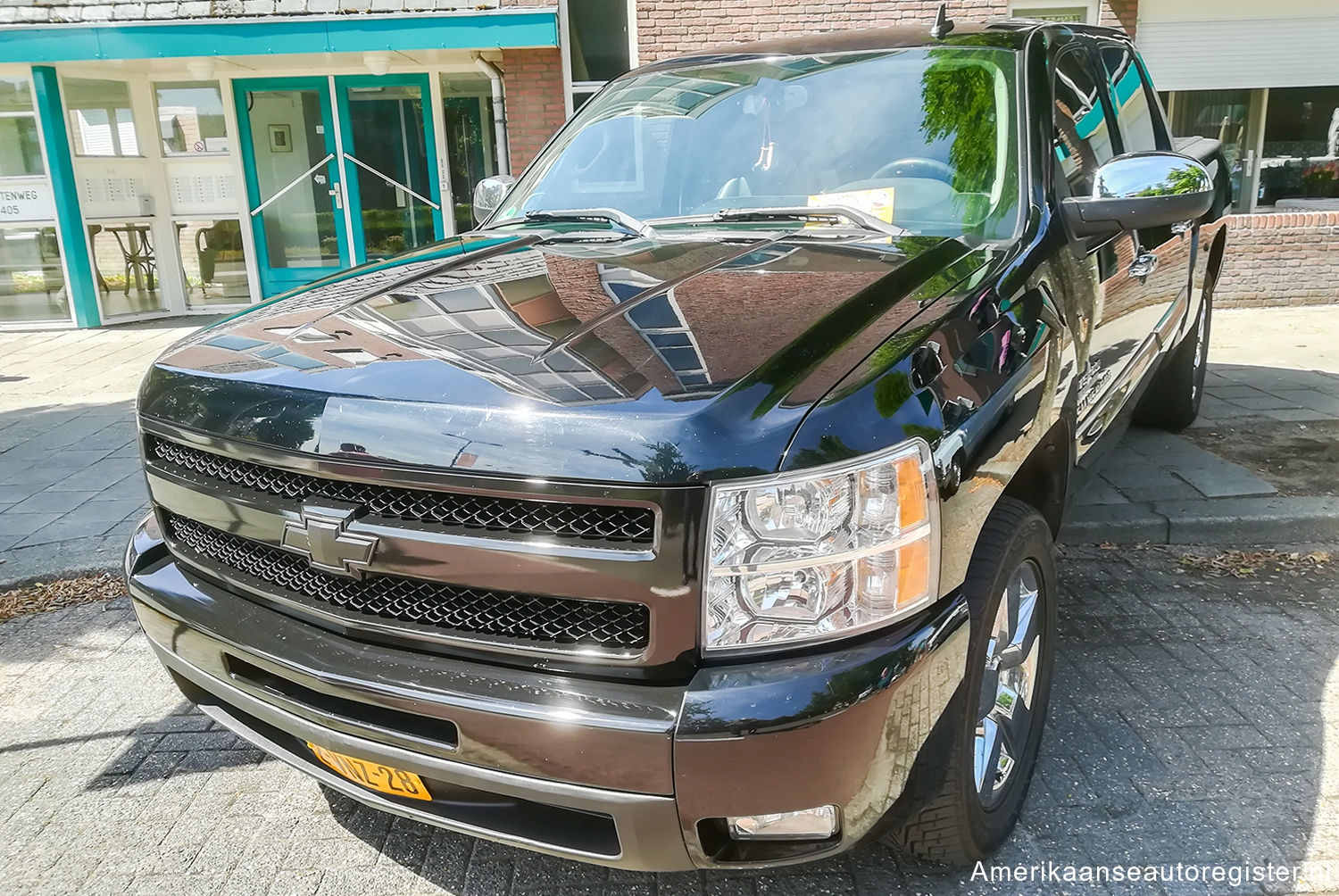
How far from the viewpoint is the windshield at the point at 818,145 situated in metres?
2.76

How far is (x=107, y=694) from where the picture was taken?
3.42m

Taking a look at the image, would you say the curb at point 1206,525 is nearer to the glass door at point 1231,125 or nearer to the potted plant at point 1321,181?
the glass door at point 1231,125

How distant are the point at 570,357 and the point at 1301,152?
36.5ft

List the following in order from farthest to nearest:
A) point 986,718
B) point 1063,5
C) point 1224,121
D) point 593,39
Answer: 1. point 1224,121
2. point 593,39
3. point 1063,5
4. point 986,718

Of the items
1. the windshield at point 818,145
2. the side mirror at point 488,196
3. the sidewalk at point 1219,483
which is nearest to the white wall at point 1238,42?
the sidewalk at point 1219,483

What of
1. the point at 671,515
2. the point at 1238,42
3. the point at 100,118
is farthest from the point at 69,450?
the point at 1238,42

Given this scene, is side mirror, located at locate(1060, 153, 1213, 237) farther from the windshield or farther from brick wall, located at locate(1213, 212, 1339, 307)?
brick wall, located at locate(1213, 212, 1339, 307)

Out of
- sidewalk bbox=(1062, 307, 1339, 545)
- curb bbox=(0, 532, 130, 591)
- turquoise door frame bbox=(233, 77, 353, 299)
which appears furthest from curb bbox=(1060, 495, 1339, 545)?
turquoise door frame bbox=(233, 77, 353, 299)

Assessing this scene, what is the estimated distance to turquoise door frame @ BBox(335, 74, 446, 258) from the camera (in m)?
10.8

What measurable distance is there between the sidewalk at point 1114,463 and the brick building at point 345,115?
1.82 m

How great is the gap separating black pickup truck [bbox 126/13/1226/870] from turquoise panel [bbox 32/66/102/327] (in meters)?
9.45

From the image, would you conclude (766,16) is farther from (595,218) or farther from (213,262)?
(595,218)

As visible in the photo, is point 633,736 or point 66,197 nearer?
point 633,736

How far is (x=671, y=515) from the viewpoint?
65.2 inches
